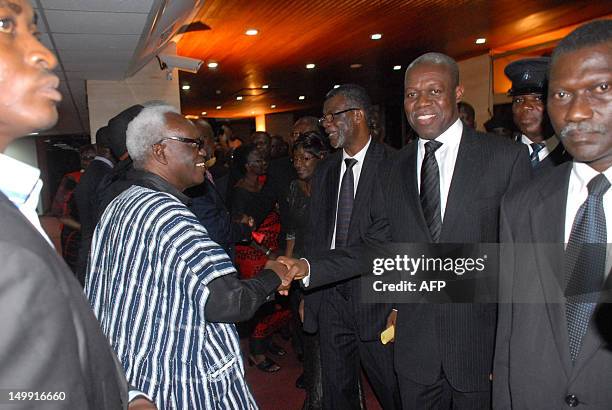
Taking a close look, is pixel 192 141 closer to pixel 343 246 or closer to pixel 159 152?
pixel 159 152

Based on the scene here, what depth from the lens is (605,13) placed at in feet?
27.4

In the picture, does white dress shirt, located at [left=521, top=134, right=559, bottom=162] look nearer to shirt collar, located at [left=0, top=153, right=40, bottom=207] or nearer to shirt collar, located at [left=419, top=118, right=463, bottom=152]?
shirt collar, located at [left=419, top=118, right=463, bottom=152]

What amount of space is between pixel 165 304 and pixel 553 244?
1.33 m

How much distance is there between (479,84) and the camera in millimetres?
11266

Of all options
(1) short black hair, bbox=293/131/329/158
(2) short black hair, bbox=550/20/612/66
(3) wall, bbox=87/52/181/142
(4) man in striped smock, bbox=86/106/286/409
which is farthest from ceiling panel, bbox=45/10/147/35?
(2) short black hair, bbox=550/20/612/66

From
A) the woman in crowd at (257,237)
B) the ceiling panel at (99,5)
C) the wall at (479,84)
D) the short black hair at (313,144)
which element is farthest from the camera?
the wall at (479,84)

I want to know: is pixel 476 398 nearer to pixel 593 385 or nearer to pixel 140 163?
pixel 593 385

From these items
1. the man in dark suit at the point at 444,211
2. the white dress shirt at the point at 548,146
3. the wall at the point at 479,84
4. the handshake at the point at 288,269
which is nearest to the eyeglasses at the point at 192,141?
the handshake at the point at 288,269

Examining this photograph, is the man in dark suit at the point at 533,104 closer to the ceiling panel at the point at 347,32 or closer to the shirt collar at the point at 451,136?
the shirt collar at the point at 451,136

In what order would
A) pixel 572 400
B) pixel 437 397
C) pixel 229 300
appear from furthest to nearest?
1. pixel 437 397
2. pixel 229 300
3. pixel 572 400

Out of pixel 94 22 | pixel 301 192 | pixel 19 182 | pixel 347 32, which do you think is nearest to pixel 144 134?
pixel 19 182

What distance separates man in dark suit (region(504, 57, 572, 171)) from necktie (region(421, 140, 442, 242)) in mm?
1192

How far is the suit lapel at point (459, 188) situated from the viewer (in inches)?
77.3

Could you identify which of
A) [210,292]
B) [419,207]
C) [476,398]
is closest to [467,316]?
[476,398]
